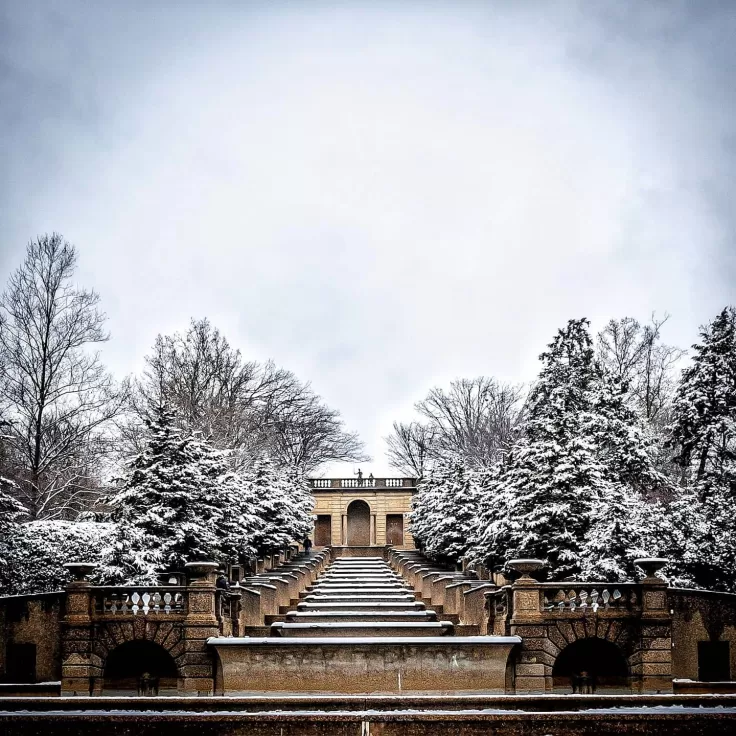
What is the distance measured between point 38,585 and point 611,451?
15692mm

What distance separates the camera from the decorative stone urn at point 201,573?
1534 centimetres

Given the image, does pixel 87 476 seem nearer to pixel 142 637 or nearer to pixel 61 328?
pixel 61 328

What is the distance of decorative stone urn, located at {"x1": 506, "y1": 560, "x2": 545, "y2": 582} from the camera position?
1522 cm

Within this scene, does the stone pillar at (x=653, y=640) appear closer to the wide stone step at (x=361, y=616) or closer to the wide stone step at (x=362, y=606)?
the wide stone step at (x=361, y=616)

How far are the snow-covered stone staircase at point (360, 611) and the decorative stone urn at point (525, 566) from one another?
2.91m

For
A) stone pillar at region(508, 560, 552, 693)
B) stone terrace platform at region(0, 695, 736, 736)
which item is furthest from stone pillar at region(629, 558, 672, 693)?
stone terrace platform at region(0, 695, 736, 736)

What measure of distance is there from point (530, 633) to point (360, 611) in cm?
714

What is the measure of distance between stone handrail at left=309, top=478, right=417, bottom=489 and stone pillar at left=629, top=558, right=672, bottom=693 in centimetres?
4360

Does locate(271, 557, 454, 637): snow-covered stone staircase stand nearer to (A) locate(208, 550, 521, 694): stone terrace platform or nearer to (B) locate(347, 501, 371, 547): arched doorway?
(A) locate(208, 550, 521, 694): stone terrace platform

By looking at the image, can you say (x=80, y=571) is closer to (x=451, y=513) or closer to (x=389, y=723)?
(x=389, y=723)

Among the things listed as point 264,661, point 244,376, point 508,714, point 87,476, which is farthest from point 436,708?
point 244,376

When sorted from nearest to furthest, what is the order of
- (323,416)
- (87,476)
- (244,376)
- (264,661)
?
(264,661) < (87,476) < (244,376) < (323,416)

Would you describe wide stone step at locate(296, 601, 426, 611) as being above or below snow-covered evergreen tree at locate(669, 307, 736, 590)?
below

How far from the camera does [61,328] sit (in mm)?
28703
